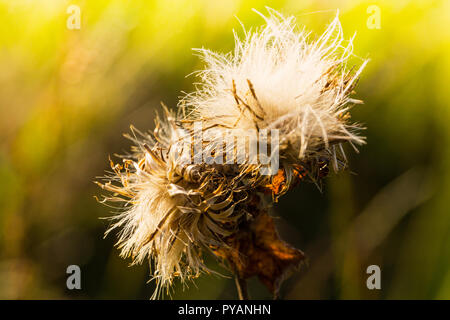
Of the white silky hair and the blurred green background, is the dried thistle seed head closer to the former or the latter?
the white silky hair

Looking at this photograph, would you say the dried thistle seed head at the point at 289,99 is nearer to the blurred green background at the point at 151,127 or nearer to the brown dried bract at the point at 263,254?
the brown dried bract at the point at 263,254

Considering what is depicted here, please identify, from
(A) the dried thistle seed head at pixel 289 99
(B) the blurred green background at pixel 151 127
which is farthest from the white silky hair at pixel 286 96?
(B) the blurred green background at pixel 151 127

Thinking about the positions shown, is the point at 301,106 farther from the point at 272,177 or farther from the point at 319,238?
the point at 319,238

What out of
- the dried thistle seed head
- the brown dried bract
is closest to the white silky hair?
the dried thistle seed head

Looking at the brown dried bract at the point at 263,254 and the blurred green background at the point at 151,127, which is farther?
the blurred green background at the point at 151,127

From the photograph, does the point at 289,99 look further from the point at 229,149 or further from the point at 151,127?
the point at 151,127

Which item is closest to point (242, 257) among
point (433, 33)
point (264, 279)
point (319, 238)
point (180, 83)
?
point (264, 279)
